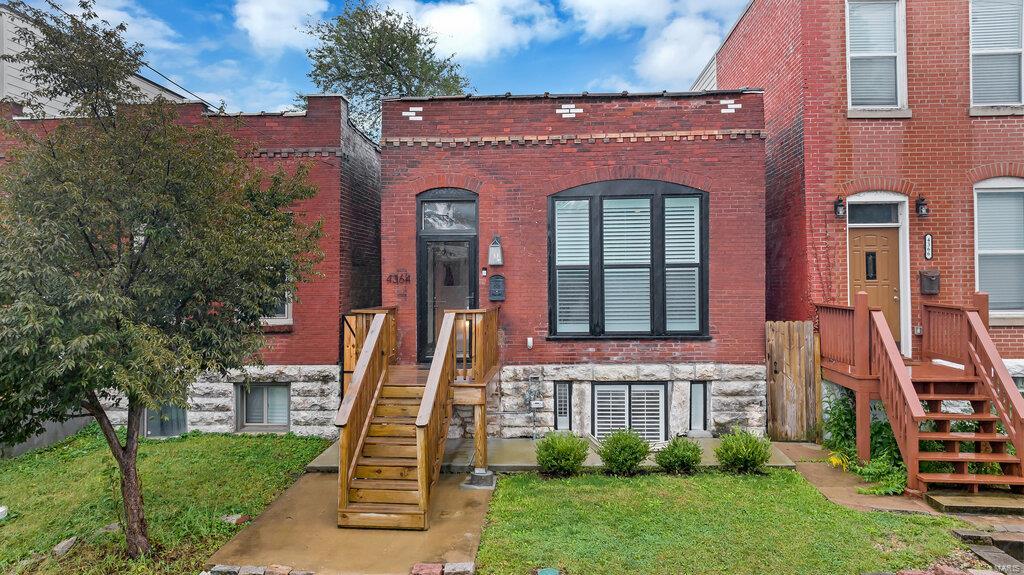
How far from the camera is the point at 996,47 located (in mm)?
8320

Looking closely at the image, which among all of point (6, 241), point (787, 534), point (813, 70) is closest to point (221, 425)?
point (6, 241)

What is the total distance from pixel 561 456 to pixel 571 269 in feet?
9.88

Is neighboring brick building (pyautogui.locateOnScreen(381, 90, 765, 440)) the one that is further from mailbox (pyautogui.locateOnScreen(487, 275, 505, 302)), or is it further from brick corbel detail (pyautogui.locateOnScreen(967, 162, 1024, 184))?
brick corbel detail (pyautogui.locateOnScreen(967, 162, 1024, 184))

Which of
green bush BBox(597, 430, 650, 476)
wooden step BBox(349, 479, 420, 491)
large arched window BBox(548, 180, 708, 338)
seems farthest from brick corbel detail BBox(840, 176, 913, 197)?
wooden step BBox(349, 479, 420, 491)

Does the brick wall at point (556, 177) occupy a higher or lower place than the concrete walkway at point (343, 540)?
higher

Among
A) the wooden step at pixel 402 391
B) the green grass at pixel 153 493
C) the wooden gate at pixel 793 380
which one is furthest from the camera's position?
the wooden gate at pixel 793 380

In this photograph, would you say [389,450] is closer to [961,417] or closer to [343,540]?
[343,540]

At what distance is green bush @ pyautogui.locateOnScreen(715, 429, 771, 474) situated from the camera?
6.69 meters

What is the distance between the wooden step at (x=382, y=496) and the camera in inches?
222

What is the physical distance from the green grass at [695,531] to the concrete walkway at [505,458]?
1.59 ft

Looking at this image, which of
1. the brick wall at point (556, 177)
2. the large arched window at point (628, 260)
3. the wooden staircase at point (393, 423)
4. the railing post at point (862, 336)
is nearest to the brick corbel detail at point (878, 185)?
the brick wall at point (556, 177)

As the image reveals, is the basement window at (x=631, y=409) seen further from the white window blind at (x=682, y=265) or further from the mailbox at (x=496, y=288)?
the mailbox at (x=496, y=288)

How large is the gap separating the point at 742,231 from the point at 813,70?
9.49ft

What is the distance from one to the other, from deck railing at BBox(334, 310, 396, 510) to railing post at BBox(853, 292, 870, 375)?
249 inches
